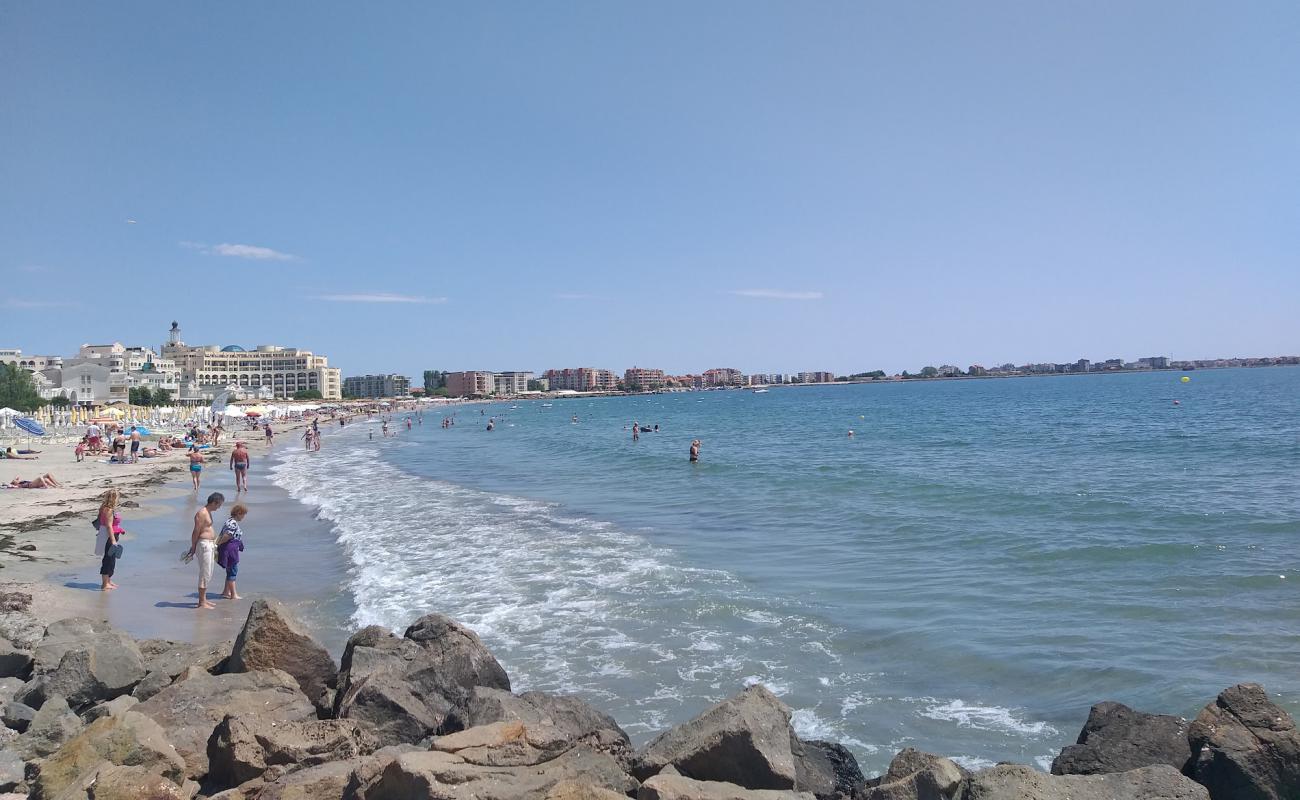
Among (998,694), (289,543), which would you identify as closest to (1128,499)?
(998,694)

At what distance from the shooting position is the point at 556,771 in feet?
14.7

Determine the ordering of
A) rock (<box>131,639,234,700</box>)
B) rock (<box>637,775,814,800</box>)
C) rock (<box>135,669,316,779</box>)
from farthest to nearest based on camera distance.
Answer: rock (<box>131,639,234,700</box>) < rock (<box>135,669,316,779</box>) < rock (<box>637,775,814,800</box>)

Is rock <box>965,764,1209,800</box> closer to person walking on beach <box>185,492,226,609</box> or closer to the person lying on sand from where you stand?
person walking on beach <box>185,492,226,609</box>

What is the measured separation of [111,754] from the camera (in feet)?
16.4

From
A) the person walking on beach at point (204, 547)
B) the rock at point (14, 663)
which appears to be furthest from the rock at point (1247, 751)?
the person walking on beach at point (204, 547)

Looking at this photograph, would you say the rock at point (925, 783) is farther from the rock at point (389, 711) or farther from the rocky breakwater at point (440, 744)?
the rock at point (389, 711)

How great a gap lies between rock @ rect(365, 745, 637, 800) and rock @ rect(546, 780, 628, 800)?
0.28 feet

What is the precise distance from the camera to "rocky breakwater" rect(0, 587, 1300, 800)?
4418mm

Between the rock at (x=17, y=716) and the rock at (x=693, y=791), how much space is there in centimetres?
501

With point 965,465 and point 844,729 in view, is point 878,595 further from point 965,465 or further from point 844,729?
point 965,465

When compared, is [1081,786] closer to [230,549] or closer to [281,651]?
[281,651]

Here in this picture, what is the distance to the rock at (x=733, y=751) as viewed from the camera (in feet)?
16.1

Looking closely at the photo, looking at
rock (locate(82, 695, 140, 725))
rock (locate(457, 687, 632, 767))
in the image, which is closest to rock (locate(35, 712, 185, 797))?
rock (locate(82, 695, 140, 725))

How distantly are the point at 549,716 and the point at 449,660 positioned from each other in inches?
60.8
